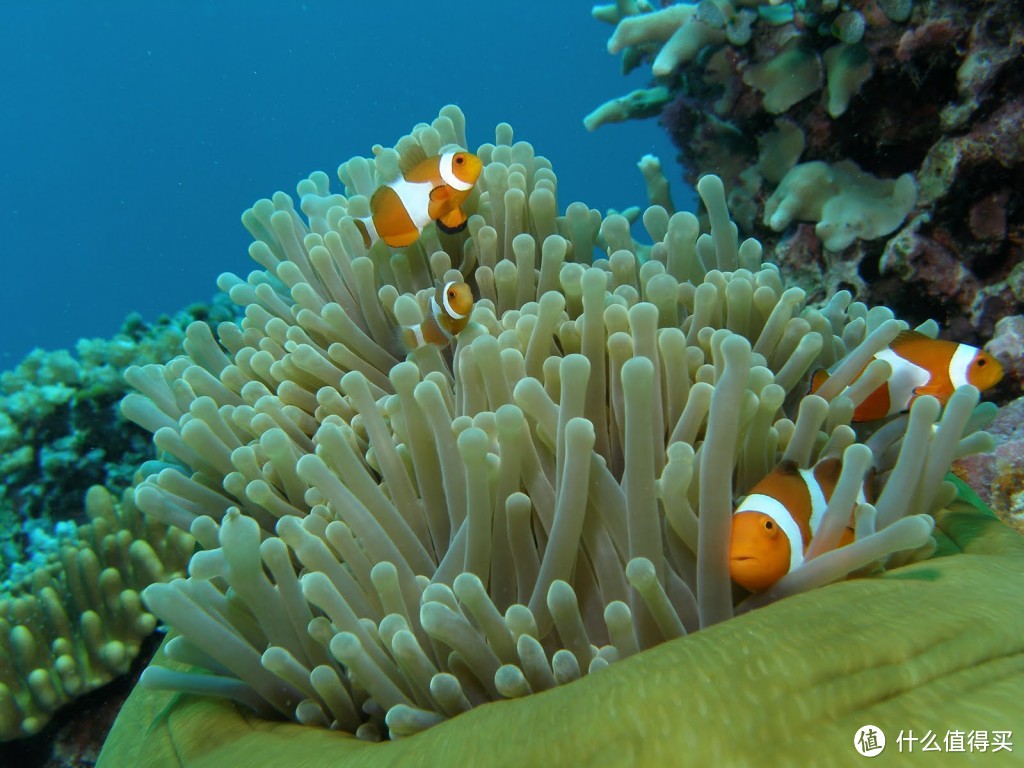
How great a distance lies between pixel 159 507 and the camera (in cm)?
183

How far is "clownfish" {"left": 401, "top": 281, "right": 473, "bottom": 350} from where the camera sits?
1.83 metres

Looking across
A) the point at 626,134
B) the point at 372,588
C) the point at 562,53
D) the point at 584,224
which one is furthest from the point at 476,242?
the point at 562,53

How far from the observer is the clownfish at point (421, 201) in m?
2.15

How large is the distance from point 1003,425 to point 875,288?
3.06 feet

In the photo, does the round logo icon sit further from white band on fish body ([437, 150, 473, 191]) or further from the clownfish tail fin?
white band on fish body ([437, 150, 473, 191])

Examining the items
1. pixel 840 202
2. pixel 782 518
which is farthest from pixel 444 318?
pixel 840 202

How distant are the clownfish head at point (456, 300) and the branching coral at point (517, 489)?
0.06 metres

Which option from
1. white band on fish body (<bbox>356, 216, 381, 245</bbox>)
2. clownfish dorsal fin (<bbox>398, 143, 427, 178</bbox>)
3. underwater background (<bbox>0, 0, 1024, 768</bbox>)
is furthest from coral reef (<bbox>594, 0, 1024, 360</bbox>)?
white band on fish body (<bbox>356, 216, 381, 245</bbox>)

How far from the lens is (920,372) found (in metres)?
1.72

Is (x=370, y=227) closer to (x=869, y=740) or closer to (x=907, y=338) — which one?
(x=907, y=338)

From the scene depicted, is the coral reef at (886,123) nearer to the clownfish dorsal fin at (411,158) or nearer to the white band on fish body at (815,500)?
the clownfish dorsal fin at (411,158)

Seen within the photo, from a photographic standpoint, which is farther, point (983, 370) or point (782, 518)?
point (983, 370)

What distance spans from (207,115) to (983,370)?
3175 inches

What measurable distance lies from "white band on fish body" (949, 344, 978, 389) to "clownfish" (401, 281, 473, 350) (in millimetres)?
1216
